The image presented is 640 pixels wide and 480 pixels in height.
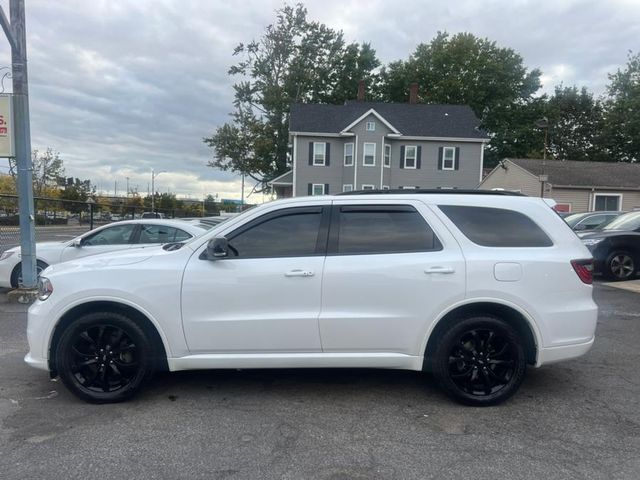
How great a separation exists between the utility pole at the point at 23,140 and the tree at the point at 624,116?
5220 cm

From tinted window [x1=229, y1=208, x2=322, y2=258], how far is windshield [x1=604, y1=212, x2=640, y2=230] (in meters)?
9.98

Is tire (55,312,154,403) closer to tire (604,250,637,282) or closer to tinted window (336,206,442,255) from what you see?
tinted window (336,206,442,255)

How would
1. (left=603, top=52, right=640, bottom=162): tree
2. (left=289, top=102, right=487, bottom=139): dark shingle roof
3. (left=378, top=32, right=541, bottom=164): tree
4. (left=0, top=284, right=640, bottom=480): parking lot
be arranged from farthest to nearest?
(left=378, top=32, right=541, bottom=164): tree, (left=603, top=52, right=640, bottom=162): tree, (left=289, top=102, right=487, bottom=139): dark shingle roof, (left=0, top=284, right=640, bottom=480): parking lot

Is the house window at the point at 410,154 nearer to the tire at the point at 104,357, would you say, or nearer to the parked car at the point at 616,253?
the parked car at the point at 616,253

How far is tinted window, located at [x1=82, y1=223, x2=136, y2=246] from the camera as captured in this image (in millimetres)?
9000

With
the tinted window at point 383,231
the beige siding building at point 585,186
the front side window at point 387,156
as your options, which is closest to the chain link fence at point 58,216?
the tinted window at point 383,231

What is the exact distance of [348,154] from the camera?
35.7 m

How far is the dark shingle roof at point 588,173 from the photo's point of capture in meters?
28.8

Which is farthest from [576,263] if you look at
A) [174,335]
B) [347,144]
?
[347,144]

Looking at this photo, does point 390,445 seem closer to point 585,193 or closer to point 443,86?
point 585,193

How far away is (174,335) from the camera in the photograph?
407 cm

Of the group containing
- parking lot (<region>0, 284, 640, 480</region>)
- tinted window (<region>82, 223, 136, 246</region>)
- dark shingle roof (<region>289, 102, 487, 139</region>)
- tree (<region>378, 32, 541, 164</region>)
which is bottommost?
parking lot (<region>0, 284, 640, 480</region>)

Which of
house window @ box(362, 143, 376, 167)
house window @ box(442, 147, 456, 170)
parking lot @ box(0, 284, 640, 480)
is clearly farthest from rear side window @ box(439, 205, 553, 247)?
house window @ box(442, 147, 456, 170)

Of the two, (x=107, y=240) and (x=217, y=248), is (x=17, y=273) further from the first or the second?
(x=217, y=248)
